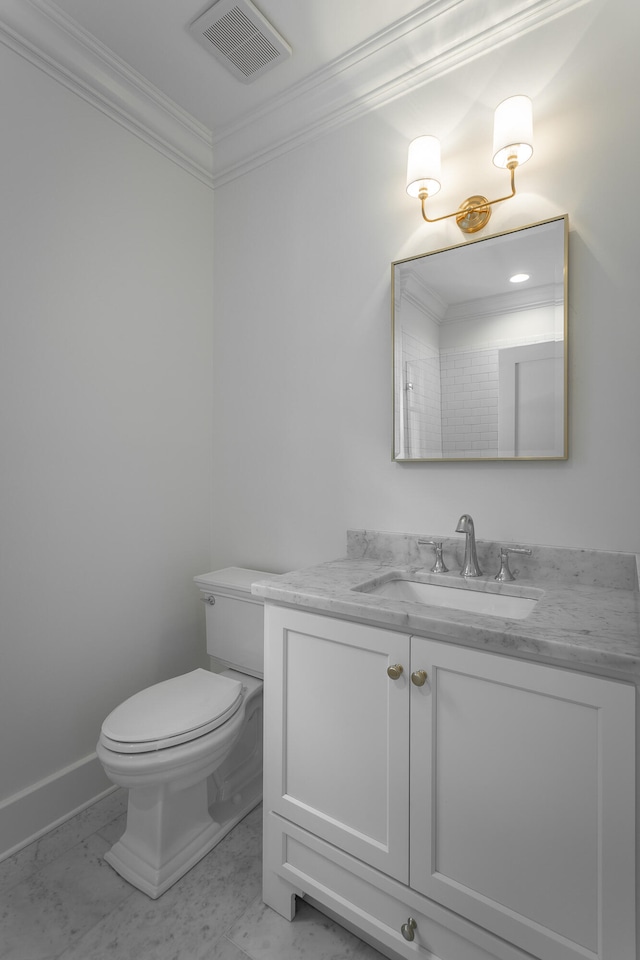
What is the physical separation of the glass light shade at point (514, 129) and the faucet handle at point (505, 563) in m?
1.13

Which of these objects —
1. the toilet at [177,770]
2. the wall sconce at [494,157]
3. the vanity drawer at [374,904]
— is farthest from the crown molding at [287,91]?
the vanity drawer at [374,904]

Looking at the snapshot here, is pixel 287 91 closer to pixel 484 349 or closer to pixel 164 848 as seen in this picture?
pixel 484 349

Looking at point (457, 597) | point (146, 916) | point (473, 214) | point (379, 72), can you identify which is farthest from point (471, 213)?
point (146, 916)

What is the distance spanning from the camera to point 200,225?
2.22 metres

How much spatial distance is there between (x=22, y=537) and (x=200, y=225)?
5.16 feet

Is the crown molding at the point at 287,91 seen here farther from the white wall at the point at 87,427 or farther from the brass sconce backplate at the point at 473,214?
the brass sconce backplate at the point at 473,214

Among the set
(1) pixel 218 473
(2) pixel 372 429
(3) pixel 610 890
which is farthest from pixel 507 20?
(3) pixel 610 890

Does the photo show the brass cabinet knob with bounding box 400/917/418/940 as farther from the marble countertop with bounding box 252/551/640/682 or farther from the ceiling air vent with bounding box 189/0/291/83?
the ceiling air vent with bounding box 189/0/291/83

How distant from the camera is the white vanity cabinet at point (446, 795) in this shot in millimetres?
868

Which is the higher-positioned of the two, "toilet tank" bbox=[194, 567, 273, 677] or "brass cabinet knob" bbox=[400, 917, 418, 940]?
"toilet tank" bbox=[194, 567, 273, 677]

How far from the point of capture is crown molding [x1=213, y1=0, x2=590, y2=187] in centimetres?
147

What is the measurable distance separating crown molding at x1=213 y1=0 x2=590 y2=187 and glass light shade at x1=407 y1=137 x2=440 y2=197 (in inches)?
11.4

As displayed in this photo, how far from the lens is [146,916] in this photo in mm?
1290

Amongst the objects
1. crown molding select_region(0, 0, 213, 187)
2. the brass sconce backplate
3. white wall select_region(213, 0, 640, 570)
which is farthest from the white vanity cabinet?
crown molding select_region(0, 0, 213, 187)
